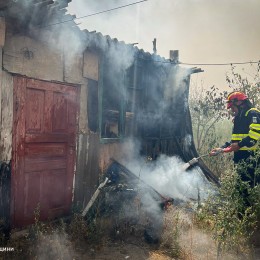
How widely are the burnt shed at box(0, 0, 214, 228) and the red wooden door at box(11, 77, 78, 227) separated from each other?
0.02m

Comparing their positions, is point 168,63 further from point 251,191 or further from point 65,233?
point 65,233

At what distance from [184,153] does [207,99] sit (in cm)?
468

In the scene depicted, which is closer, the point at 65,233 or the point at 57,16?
the point at 57,16

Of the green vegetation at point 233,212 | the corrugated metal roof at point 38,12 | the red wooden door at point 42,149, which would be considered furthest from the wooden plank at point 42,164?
the green vegetation at point 233,212

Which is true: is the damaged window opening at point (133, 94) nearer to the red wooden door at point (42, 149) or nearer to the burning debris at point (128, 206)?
the burning debris at point (128, 206)

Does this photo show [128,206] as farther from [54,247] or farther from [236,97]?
[236,97]

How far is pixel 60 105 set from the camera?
555 cm

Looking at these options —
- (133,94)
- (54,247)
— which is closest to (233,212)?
(54,247)

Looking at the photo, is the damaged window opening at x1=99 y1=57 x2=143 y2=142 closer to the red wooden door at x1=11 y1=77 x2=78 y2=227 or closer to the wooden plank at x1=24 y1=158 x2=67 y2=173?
the red wooden door at x1=11 y1=77 x2=78 y2=227

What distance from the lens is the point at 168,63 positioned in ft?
27.9

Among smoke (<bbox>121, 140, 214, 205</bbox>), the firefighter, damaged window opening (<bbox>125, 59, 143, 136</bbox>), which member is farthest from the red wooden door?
the firefighter

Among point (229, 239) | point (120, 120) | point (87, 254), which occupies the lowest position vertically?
point (87, 254)

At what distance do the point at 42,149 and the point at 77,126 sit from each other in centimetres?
95

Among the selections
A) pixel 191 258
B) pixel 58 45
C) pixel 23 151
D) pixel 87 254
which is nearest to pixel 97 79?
pixel 58 45
